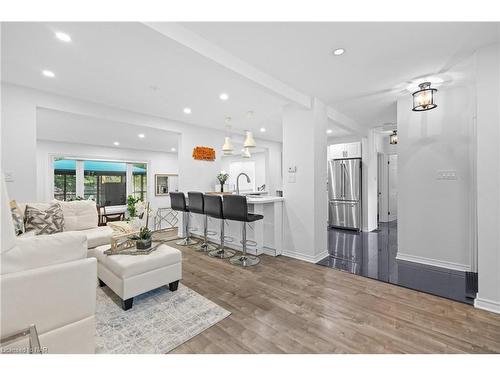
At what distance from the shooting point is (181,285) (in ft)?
9.11

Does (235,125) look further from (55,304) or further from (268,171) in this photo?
(55,304)

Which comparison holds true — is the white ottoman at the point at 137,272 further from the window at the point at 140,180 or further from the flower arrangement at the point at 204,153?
the window at the point at 140,180

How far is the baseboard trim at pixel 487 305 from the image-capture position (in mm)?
2205

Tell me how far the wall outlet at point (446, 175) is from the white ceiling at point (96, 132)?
16.9ft

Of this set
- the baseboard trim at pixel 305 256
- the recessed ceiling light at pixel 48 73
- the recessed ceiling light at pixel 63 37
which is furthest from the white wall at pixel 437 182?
the recessed ceiling light at pixel 48 73

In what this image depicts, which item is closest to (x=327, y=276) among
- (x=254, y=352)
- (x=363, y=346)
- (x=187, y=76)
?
(x=363, y=346)

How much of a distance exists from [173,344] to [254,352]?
63 centimetres

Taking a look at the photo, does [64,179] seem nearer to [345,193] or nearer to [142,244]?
[142,244]

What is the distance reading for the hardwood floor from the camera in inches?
67.9

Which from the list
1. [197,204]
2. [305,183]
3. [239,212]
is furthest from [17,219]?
[305,183]

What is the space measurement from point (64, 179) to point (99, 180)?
892 mm

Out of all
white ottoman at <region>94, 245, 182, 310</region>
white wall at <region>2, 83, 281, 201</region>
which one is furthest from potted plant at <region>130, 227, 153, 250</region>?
white wall at <region>2, 83, 281, 201</region>

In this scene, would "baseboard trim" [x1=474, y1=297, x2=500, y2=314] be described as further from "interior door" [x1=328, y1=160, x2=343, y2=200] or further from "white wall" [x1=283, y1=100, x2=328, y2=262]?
"interior door" [x1=328, y1=160, x2=343, y2=200]

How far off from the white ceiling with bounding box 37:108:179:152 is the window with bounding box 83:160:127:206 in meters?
0.75
